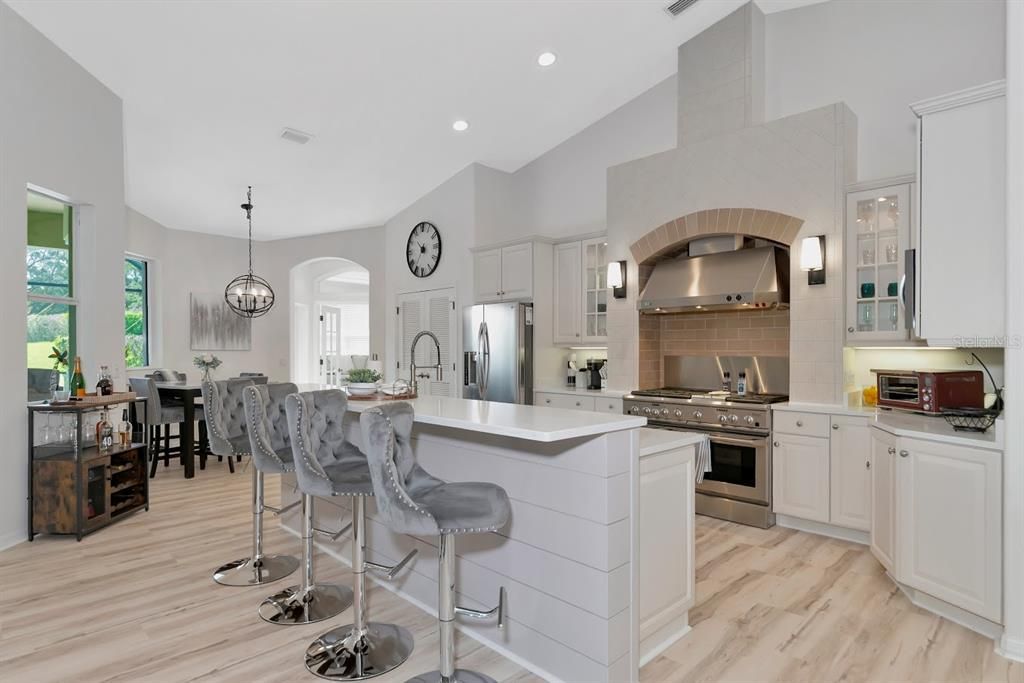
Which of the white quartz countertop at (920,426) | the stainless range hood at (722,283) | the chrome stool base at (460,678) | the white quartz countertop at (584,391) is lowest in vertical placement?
the chrome stool base at (460,678)

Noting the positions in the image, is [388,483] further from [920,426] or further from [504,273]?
[504,273]

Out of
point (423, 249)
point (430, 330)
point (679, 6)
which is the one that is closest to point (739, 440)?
point (679, 6)

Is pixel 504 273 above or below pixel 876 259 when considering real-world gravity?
above

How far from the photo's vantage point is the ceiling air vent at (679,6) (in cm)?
443

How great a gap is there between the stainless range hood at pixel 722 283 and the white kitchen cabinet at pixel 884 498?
1.34 metres

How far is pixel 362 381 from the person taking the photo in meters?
3.41

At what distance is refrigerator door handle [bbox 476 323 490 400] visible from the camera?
6020mm

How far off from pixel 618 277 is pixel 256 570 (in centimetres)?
361

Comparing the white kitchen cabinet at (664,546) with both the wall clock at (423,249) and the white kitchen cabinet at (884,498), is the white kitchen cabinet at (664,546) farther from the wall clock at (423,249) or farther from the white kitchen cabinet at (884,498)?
the wall clock at (423,249)

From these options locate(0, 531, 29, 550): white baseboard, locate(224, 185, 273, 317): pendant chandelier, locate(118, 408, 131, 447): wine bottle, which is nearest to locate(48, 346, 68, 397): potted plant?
locate(118, 408, 131, 447): wine bottle

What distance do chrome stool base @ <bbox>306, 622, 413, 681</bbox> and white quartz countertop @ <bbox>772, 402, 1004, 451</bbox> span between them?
2.61m

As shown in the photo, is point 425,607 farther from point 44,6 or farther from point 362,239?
point 362,239

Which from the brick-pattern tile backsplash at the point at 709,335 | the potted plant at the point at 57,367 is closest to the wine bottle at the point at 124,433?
the potted plant at the point at 57,367

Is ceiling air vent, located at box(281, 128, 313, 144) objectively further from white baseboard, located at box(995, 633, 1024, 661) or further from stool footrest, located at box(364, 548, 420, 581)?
white baseboard, located at box(995, 633, 1024, 661)
